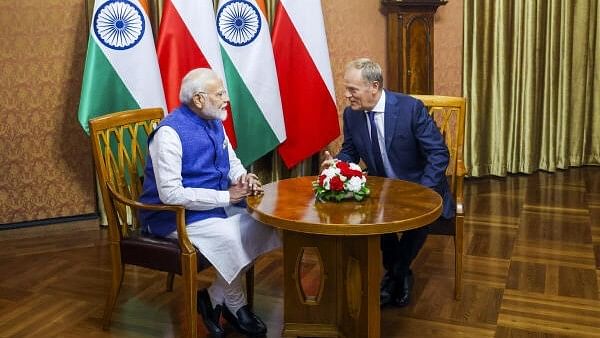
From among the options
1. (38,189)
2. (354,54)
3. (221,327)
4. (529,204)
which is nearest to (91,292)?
(221,327)

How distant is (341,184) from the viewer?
7.75 feet

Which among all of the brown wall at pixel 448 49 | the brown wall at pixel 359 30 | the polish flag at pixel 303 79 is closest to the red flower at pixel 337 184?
the polish flag at pixel 303 79

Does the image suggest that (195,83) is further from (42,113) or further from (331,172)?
(42,113)

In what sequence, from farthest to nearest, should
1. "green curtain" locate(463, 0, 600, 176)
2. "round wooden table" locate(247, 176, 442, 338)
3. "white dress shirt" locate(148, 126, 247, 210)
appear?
"green curtain" locate(463, 0, 600, 176) < "white dress shirt" locate(148, 126, 247, 210) < "round wooden table" locate(247, 176, 442, 338)

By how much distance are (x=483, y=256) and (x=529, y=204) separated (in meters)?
1.09

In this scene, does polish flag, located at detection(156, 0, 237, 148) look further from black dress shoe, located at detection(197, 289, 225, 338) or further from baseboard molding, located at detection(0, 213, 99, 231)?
black dress shoe, located at detection(197, 289, 225, 338)

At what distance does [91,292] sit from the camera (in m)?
3.13

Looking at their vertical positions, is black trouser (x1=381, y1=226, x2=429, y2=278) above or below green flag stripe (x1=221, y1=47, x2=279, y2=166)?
below

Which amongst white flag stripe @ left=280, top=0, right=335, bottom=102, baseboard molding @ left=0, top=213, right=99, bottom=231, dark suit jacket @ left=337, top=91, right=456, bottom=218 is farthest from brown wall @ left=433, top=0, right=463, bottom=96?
baseboard molding @ left=0, top=213, right=99, bottom=231

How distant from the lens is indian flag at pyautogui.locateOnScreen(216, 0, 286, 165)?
12.7ft

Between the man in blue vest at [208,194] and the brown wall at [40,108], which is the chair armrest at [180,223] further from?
the brown wall at [40,108]

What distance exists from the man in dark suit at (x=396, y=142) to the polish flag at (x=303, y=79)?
1.11 meters

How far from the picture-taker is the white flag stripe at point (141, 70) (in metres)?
3.61

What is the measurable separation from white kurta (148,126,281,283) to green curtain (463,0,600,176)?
2902 millimetres
